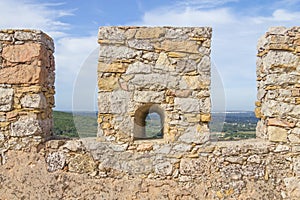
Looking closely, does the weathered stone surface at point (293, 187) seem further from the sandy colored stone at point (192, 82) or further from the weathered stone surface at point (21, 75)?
the weathered stone surface at point (21, 75)

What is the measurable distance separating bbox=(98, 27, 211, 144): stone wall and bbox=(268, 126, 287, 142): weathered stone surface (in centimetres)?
96

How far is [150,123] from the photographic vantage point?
4.91 m

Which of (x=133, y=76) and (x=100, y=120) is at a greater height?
(x=133, y=76)

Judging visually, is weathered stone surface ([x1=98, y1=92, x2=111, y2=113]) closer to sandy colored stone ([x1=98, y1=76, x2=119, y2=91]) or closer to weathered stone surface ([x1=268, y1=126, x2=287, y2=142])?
sandy colored stone ([x1=98, y1=76, x2=119, y2=91])

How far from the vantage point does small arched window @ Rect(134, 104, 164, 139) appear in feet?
15.1

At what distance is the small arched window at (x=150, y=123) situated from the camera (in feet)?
15.1

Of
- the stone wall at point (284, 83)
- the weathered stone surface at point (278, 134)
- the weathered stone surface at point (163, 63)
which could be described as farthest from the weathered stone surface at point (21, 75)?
the weathered stone surface at point (278, 134)

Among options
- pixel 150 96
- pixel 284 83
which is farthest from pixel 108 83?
pixel 284 83

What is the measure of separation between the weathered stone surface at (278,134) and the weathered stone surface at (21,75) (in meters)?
3.30

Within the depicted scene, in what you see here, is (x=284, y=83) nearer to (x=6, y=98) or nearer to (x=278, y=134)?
(x=278, y=134)

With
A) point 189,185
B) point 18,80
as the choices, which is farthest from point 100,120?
point 189,185

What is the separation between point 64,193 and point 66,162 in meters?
0.42

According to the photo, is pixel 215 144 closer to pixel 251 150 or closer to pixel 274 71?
pixel 251 150

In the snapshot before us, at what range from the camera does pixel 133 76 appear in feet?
13.9
